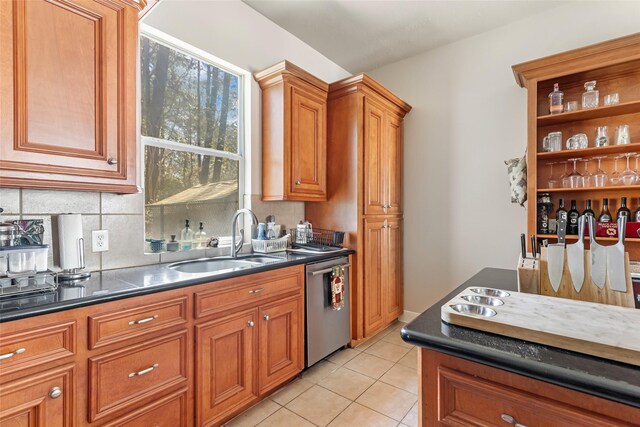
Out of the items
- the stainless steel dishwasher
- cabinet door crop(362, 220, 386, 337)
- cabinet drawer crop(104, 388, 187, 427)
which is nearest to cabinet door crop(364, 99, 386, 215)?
cabinet door crop(362, 220, 386, 337)

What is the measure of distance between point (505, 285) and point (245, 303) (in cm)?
139

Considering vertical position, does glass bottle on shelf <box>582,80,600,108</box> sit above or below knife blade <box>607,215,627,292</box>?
above

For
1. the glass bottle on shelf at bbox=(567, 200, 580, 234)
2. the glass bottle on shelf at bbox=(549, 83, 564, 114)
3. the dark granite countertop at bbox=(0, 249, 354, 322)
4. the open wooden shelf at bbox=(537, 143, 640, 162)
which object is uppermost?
the glass bottle on shelf at bbox=(549, 83, 564, 114)

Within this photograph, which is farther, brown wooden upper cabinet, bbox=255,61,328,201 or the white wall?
the white wall

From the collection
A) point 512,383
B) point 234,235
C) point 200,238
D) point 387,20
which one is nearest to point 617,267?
point 512,383

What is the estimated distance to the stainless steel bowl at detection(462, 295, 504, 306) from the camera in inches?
39.9

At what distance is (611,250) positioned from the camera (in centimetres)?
102

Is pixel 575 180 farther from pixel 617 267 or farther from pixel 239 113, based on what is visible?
pixel 239 113

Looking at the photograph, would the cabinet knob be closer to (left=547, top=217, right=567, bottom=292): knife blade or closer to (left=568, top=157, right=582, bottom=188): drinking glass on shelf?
(left=547, top=217, right=567, bottom=292): knife blade

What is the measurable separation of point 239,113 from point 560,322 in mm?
2530

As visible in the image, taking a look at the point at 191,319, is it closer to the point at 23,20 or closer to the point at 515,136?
the point at 23,20

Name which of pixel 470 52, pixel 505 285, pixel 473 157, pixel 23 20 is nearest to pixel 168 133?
pixel 23 20

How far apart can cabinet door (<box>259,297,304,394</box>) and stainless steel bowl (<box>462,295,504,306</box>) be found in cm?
127

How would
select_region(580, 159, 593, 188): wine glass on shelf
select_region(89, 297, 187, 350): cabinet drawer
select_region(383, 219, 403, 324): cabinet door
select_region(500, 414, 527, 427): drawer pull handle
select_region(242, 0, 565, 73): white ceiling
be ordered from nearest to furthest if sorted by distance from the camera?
1. select_region(500, 414, 527, 427): drawer pull handle
2. select_region(89, 297, 187, 350): cabinet drawer
3. select_region(580, 159, 593, 188): wine glass on shelf
4. select_region(242, 0, 565, 73): white ceiling
5. select_region(383, 219, 403, 324): cabinet door
